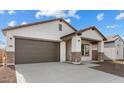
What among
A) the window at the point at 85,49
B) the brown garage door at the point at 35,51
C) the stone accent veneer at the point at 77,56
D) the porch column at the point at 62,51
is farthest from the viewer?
the window at the point at 85,49

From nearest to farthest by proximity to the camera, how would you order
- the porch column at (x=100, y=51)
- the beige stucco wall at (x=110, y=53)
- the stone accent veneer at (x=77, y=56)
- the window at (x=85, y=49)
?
the stone accent veneer at (x=77, y=56)
the porch column at (x=100, y=51)
the window at (x=85, y=49)
the beige stucco wall at (x=110, y=53)

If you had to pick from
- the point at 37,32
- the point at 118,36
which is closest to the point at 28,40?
the point at 37,32

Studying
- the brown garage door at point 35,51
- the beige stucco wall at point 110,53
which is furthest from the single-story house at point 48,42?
the beige stucco wall at point 110,53

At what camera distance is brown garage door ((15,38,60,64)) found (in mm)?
11105

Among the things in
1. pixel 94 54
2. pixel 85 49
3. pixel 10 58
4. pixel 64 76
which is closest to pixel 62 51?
pixel 85 49

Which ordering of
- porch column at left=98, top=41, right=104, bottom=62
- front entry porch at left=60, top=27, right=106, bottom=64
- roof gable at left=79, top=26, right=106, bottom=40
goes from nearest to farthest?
front entry porch at left=60, top=27, right=106, bottom=64 → roof gable at left=79, top=26, right=106, bottom=40 → porch column at left=98, top=41, right=104, bottom=62

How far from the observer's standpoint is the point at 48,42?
42.9 feet

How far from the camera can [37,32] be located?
477 inches

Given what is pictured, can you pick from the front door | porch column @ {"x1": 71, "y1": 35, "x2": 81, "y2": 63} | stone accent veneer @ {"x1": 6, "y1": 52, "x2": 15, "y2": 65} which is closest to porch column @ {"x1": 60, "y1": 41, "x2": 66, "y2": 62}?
porch column @ {"x1": 71, "y1": 35, "x2": 81, "y2": 63}

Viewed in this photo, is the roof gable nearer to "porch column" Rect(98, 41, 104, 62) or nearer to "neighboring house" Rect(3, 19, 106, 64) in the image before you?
"neighboring house" Rect(3, 19, 106, 64)

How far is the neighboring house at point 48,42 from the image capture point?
10820 mm

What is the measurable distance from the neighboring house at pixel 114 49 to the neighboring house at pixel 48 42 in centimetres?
393

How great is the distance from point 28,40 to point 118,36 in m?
15.2

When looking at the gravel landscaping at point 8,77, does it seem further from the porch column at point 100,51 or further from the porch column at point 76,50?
the porch column at point 100,51
